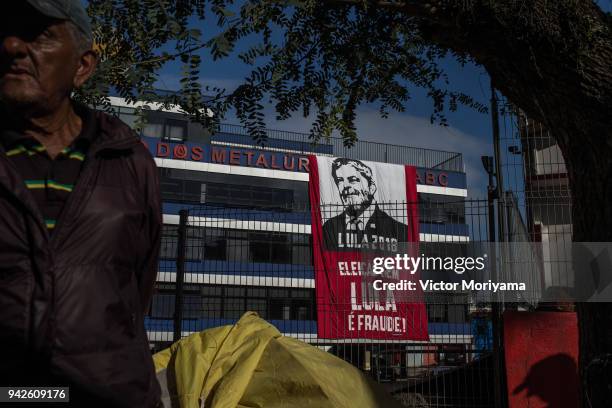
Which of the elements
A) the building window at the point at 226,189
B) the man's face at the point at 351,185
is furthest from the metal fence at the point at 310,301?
the building window at the point at 226,189

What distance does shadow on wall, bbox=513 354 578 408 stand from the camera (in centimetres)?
566

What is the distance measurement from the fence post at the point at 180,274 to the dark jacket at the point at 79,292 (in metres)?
5.80

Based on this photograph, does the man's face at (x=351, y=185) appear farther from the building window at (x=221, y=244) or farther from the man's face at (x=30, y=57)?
the man's face at (x=30, y=57)

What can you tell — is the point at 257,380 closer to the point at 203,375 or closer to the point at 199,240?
the point at 203,375

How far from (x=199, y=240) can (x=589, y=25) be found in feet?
17.4

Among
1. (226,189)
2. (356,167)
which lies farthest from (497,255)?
(226,189)

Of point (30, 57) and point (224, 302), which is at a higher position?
point (30, 57)

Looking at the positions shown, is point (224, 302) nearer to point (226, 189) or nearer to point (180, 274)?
point (180, 274)

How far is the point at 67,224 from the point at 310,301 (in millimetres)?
6889

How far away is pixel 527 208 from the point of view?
642 centimetres

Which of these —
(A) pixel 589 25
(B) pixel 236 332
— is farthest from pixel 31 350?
(A) pixel 589 25

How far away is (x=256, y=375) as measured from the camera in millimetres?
3709

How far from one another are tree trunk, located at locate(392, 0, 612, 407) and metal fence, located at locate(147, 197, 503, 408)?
2869 mm

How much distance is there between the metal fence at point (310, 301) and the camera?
666 centimetres
